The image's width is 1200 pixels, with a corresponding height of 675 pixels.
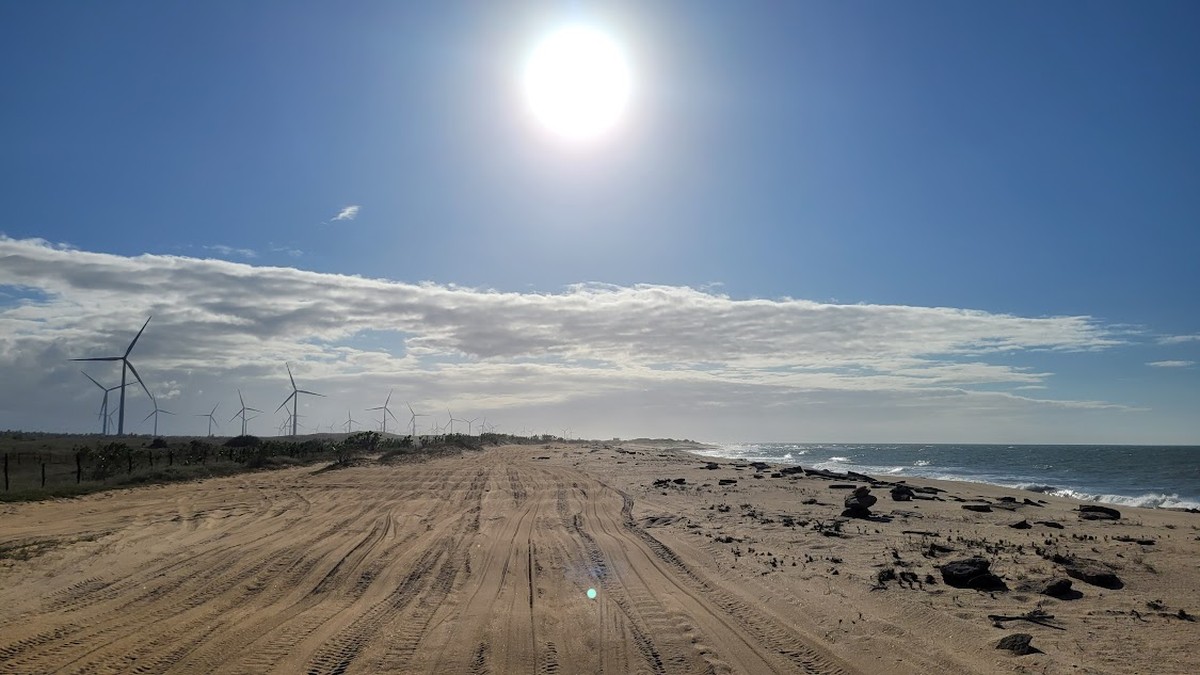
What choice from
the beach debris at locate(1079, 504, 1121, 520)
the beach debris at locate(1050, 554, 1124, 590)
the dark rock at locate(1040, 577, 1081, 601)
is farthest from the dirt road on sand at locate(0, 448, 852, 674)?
the beach debris at locate(1079, 504, 1121, 520)

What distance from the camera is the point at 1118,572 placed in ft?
38.8

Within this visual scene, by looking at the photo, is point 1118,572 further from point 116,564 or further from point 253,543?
point 116,564

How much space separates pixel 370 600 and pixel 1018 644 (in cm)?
832

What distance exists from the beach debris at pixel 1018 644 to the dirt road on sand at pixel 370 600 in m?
2.00

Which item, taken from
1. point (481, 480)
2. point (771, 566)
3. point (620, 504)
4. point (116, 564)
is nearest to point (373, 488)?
point (481, 480)

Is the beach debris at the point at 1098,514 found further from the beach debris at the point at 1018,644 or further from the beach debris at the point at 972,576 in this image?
the beach debris at the point at 1018,644

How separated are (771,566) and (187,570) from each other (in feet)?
33.3

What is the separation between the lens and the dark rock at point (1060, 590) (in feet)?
33.7

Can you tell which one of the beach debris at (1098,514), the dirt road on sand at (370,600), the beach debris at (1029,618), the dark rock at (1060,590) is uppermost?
the dark rock at (1060,590)

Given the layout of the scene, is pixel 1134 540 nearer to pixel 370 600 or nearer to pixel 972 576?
pixel 972 576

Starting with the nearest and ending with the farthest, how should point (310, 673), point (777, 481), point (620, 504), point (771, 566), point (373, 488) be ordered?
1. point (310, 673)
2. point (771, 566)
3. point (620, 504)
4. point (373, 488)
5. point (777, 481)

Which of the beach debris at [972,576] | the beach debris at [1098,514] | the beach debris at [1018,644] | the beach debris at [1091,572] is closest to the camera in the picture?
the beach debris at [1018,644]

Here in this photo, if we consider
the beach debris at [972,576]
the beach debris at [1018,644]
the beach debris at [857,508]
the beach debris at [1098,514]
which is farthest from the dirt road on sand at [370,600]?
the beach debris at [1098,514]

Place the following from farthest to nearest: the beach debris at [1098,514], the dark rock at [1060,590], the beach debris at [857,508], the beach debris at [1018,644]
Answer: the beach debris at [1098,514], the beach debris at [857,508], the dark rock at [1060,590], the beach debris at [1018,644]
